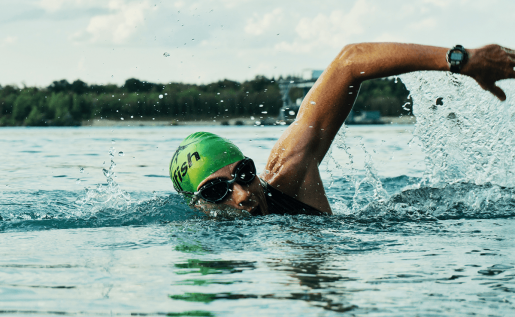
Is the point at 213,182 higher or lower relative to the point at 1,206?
higher

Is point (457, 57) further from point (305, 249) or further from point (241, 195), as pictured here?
point (241, 195)

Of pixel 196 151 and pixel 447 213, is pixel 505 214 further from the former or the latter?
pixel 196 151

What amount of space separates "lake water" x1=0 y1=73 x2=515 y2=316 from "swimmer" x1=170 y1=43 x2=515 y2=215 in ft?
0.67

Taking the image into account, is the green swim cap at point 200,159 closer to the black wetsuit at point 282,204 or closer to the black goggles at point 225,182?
the black goggles at point 225,182

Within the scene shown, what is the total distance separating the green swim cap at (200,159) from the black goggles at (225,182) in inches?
3.6

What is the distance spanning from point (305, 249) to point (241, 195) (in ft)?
2.70

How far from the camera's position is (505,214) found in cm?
436

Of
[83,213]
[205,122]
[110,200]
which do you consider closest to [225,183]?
[83,213]

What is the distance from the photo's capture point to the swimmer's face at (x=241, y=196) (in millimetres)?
3777

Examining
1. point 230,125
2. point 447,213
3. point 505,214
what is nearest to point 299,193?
point 447,213

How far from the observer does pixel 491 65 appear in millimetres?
3064

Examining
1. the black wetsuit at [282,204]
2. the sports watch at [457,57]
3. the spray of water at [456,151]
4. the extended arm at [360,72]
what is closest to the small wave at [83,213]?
the black wetsuit at [282,204]

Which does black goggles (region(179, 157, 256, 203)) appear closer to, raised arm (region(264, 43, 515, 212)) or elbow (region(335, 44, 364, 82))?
raised arm (region(264, 43, 515, 212))

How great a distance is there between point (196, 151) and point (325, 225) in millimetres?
1044
